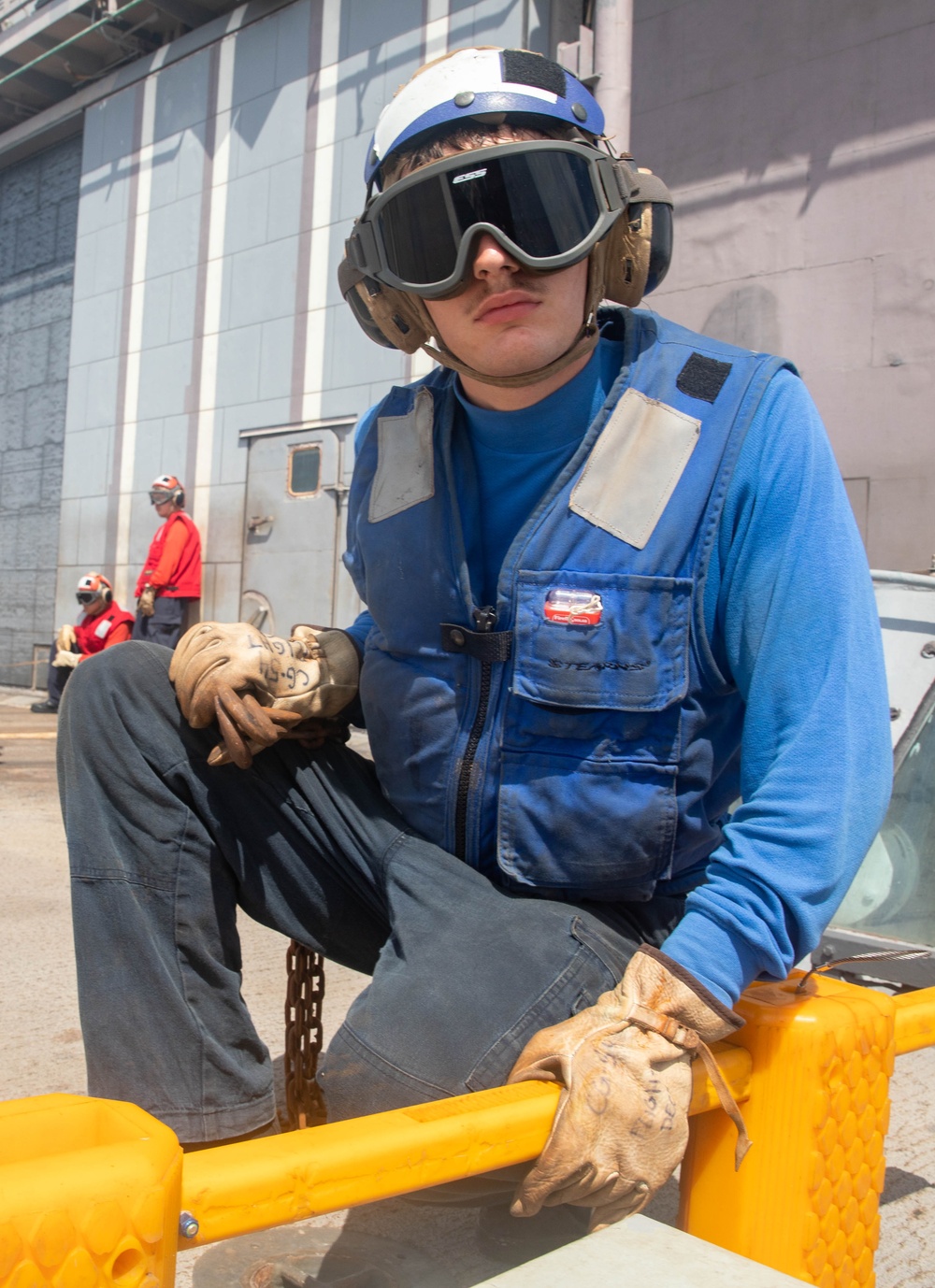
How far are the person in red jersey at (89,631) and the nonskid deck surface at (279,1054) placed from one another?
5.54 metres

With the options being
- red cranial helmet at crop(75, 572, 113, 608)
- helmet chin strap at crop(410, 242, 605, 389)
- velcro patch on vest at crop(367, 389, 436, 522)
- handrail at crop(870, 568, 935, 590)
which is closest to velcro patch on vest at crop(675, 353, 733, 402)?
helmet chin strap at crop(410, 242, 605, 389)

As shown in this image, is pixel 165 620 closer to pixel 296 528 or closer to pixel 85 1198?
pixel 296 528

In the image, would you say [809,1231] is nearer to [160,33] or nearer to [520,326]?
[520,326]

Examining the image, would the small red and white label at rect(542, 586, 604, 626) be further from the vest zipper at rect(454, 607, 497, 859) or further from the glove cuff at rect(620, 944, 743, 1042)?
the glove cuff at rect(620, 944, 743, 1042)

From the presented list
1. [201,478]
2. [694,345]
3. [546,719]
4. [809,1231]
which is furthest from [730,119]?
[809,1231]

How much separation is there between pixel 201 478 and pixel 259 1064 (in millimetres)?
8796

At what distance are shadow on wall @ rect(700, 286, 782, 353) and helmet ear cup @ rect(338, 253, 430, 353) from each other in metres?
5.15

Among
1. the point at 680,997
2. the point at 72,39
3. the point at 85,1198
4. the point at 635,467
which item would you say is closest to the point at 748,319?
the point at 635,467

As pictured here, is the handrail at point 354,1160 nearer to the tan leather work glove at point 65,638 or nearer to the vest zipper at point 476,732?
the vest zipper at point 476,732

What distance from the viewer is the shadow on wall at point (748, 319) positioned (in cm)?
676

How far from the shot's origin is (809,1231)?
1.26 meters

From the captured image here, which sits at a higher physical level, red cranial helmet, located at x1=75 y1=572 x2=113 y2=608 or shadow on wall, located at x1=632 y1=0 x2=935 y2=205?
shadow on wall, located at x1=632 y1=0 x2=935 y2=205

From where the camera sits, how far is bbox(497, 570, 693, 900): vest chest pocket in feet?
4.96

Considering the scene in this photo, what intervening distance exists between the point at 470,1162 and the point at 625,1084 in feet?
0.68
